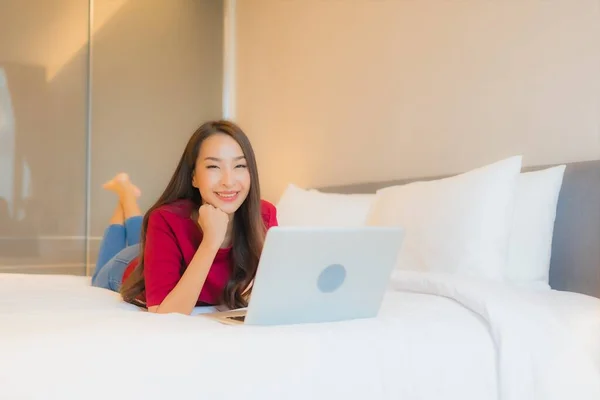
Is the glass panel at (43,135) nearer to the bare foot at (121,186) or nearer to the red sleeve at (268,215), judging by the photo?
the bare foot at (121,186)

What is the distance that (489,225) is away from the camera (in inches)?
68.8

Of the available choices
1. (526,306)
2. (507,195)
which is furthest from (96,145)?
(526,306)

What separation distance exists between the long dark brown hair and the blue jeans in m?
0.56

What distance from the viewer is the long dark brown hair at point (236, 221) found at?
156cm

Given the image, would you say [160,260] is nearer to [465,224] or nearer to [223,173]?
[223,173]

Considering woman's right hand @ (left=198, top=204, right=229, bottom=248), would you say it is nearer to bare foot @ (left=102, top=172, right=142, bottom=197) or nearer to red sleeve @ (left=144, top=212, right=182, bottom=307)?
red sleeve @ (left=144, top=212, right=182, bottom=307)

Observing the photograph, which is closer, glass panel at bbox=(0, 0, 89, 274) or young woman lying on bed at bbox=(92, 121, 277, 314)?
young woman lying on bed at bbox=(92, 121, 277, 314)

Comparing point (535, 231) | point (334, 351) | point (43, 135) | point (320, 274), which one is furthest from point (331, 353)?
point (43, 135)

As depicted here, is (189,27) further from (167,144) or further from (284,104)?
(284,104)

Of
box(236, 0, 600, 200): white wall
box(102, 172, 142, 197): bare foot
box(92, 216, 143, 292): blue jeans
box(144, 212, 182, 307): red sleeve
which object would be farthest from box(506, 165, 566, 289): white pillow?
box(102, 172, 142, 197): bare foot

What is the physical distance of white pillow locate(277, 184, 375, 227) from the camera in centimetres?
236

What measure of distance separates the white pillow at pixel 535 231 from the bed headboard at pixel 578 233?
0.03m

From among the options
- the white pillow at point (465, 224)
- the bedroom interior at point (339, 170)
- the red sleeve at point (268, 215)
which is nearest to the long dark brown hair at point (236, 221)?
the red sleeve at point (268, 215)

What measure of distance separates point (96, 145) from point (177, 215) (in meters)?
2.44
